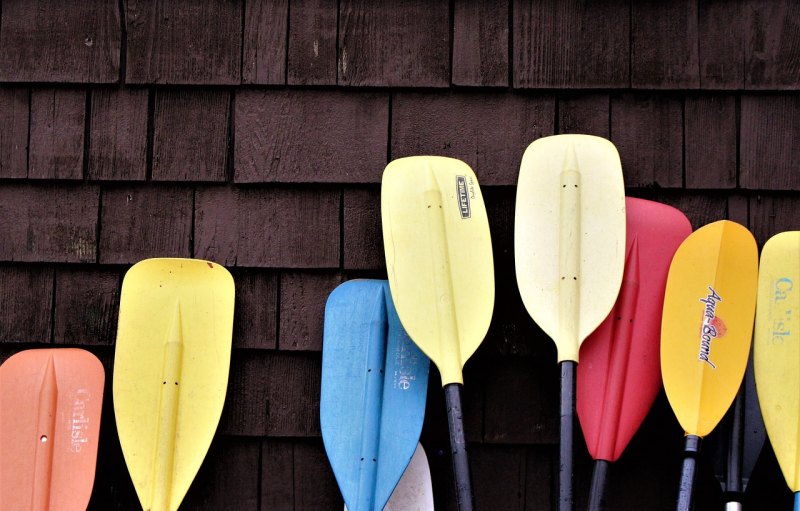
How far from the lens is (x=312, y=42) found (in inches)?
115

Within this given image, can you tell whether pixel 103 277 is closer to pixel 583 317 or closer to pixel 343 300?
pixel 343 300

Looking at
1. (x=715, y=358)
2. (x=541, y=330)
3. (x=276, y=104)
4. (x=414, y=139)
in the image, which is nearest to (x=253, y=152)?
(x=276, y=104)

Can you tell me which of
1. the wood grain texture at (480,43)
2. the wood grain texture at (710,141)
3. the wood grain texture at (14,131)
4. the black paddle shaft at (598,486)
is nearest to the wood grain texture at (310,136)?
the wood grain texture at (480,43)

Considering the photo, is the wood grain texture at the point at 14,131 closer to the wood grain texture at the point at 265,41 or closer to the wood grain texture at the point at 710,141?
the wood grain texture at the point at 265,41

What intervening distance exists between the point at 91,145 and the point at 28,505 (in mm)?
991

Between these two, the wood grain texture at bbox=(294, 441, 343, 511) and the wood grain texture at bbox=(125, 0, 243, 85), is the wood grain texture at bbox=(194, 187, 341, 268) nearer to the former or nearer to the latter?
the wood grain texture at bbox=(125, 0, 243, 85)

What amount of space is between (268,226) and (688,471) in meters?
1.28

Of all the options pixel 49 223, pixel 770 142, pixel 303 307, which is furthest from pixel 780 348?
pixel 49 223

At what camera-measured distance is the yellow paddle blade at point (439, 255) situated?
2.71 meters

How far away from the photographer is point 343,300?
2.80m

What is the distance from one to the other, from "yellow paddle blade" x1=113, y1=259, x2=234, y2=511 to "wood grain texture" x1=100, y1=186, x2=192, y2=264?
68 millimetres

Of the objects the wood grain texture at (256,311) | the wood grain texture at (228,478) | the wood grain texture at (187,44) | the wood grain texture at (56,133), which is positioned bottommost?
the wood grain texture at (228,478)

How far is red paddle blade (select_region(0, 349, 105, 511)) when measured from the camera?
2.70 metres

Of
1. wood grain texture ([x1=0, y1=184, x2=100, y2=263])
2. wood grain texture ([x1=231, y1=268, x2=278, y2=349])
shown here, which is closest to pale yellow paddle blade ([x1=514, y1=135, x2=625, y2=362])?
wood grain texture ([x1=231, y1=268, x2=278, y2=349])
